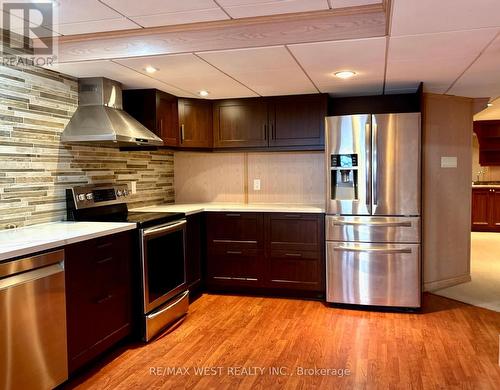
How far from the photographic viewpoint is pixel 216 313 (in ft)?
12.1

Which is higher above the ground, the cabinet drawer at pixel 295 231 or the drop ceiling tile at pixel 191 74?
the drop ceiling tile at pixel 191 74

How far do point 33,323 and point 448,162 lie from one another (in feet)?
12.8

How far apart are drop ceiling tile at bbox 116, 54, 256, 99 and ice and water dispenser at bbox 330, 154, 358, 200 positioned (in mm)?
1074

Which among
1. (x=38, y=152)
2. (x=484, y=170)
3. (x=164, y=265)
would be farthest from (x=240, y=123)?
(x=484, y=170)

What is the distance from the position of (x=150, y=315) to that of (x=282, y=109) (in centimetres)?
232

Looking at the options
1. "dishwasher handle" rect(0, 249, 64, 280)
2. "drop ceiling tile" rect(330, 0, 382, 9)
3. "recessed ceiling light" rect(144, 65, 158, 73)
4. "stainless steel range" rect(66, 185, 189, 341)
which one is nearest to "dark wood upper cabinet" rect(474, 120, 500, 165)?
"stainless steel range" rect(66, 185, 189, 341)

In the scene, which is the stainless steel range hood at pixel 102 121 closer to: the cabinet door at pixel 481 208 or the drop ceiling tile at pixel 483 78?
the drop ceiling tile at pixel 483 78

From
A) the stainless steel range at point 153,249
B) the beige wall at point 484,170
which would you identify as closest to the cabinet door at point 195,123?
the stainless steel range at point 153,249

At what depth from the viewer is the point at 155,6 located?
7.14 ft

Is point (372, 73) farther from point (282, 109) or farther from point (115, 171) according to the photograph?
point (115, 171)

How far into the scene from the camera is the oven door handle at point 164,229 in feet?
10.1

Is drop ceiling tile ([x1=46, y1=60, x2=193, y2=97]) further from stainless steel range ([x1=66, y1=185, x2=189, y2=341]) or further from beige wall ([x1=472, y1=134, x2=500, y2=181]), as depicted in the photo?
beige wall ([x1=472, y1=134, x2=500, y2=181])

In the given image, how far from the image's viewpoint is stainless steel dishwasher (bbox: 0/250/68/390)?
1.99 meters

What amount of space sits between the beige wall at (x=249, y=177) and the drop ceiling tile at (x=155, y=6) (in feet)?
8.26
